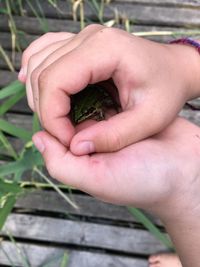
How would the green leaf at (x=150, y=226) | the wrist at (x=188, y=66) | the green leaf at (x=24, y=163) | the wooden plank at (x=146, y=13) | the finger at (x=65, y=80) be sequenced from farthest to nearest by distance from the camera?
the wooden plank at (x=146, y=13) → the green leaf at (x=150, y=226) → the green leaf at (x=24, y=163) → the wrist at (x=188, y=66) → the finger at (x=65, y=80)

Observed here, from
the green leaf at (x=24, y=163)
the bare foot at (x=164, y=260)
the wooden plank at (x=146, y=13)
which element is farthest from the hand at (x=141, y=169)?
the wooden plank at (x=146, y=13)

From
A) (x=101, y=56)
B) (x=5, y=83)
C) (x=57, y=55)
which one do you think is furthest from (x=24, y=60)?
(x=5, y=83)

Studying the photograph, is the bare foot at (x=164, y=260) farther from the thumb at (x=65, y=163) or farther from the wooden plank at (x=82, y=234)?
the thumb at (x=65, y=163)

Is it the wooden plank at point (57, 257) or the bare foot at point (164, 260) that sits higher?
the bare foot at point (164, 260)

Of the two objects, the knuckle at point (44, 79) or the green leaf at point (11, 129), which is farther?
the green leaf at point (11, 129)

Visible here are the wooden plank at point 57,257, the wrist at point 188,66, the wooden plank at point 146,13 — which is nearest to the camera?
the wrist at point 188,66

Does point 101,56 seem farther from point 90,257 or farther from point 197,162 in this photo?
point 90,257

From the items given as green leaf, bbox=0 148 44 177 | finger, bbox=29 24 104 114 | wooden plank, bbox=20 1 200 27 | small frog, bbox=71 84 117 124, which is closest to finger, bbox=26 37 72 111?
finger, bbox=29 24 104 114

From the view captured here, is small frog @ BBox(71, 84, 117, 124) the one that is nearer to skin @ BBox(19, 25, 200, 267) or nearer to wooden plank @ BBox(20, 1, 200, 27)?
skin @ BBox(19, 25, 200, 267)
